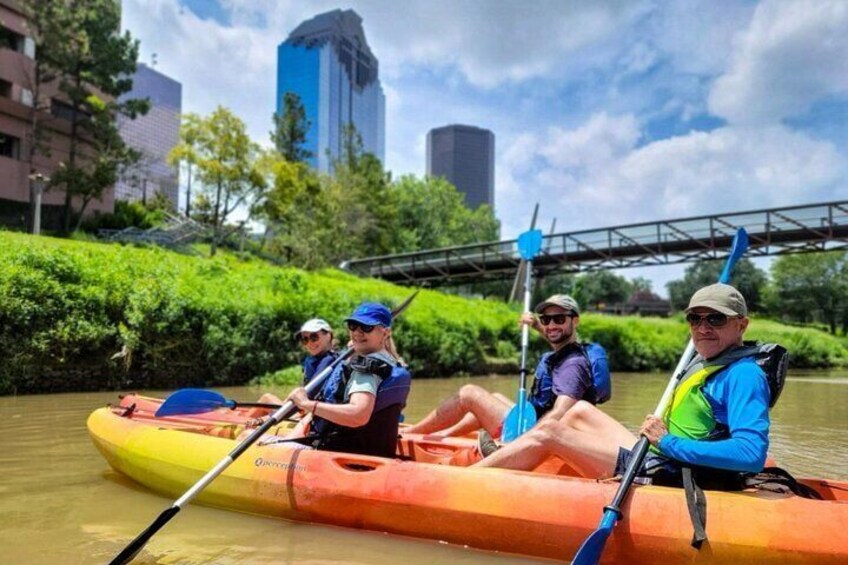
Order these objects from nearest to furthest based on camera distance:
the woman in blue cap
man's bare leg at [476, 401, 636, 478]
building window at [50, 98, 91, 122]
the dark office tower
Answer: man's bare leg at [476, 401, 636, 478]
the woman in blue cap
building window at [50, 98, 91, 122]
the dark office tower

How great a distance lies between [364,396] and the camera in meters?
4.01

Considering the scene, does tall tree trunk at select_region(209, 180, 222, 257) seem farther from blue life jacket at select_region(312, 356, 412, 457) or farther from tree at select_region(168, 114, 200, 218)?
blue life jacket at select_region(312, 356, 412, 457)

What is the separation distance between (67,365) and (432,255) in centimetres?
2250

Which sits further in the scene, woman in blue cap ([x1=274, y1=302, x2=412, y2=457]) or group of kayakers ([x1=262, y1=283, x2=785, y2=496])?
woman in blue cap ([x1=274, y1=302, x2=412, y2=457])

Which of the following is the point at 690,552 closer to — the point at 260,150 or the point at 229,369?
the point at 229,369

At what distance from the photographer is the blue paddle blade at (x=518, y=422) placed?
476cm

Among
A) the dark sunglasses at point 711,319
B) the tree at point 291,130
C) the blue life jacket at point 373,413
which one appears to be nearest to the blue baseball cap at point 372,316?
the blue life jacket at point 373,413

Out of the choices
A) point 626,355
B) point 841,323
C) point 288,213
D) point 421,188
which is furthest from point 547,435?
point 841,323

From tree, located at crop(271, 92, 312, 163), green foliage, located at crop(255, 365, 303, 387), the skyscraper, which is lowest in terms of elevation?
green foliage, located at crop(255, 365, 303, 387)

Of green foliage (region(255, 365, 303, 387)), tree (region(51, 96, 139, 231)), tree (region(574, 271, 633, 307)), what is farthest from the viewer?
tree (region(574, 271, 633, 307))

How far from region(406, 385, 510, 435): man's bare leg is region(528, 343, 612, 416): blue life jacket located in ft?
1.07

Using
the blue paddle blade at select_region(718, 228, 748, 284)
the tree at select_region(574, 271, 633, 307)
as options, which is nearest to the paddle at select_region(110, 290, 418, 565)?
the blue paddle blade at select_region(718, 228, 748, 284)

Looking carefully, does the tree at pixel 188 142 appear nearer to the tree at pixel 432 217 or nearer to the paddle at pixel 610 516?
the tree at pixel 432 217

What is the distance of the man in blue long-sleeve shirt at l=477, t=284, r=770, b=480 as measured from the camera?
292 cm
